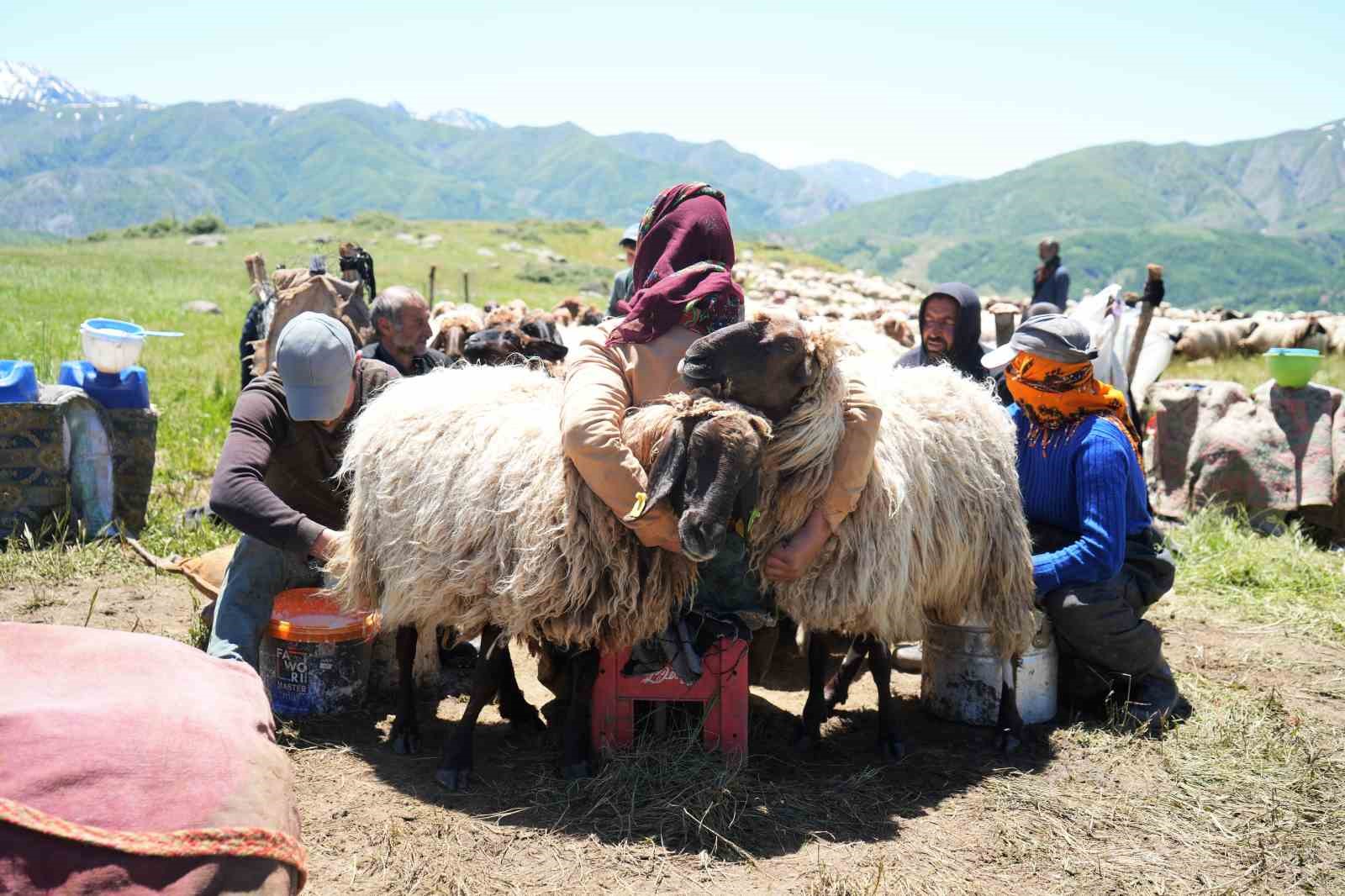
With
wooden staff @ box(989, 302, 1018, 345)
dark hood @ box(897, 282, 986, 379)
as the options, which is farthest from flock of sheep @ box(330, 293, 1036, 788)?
wooden staff @ box(989, 302, 1018, 345)

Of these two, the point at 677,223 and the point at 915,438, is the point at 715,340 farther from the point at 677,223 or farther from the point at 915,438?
the point at 915,438

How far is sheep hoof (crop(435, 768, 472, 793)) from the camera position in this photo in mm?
3732

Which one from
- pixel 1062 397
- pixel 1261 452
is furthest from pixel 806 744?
pixel 1261 452

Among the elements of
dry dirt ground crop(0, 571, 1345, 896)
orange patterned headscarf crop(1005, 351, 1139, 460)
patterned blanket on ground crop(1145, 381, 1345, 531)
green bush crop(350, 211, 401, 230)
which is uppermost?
green bush crop(350, 211, 401, 230)

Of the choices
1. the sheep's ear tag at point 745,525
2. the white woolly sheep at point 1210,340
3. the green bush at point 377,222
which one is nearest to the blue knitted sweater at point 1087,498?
the sheep's ear tag at point 745,525

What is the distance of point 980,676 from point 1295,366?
17.3 feet

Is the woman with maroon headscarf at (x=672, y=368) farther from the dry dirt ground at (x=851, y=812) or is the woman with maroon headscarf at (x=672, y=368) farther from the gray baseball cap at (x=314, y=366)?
the gray baseball cap at (x=314, y=366)

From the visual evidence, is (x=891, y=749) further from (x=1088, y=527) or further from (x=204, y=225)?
(x=204, y=225)

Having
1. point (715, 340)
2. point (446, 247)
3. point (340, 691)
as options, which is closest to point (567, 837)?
point (340, 691)

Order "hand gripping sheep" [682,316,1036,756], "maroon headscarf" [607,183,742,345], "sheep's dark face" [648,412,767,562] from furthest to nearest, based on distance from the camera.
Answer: "maroon headscarf" [607,183,742,345], "hand gripping sheep" [682,316,1036,756], "sheep's dark face" [648,412,767,562]

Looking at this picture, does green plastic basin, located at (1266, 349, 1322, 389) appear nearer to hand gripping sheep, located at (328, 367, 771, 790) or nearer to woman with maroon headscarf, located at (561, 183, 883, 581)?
woman with maroon headscarf, located at (561, 183, 883, 581)

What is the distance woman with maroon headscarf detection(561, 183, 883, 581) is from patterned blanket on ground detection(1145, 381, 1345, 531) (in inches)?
215

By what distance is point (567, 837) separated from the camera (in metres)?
3.39

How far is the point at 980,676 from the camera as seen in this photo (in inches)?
172
